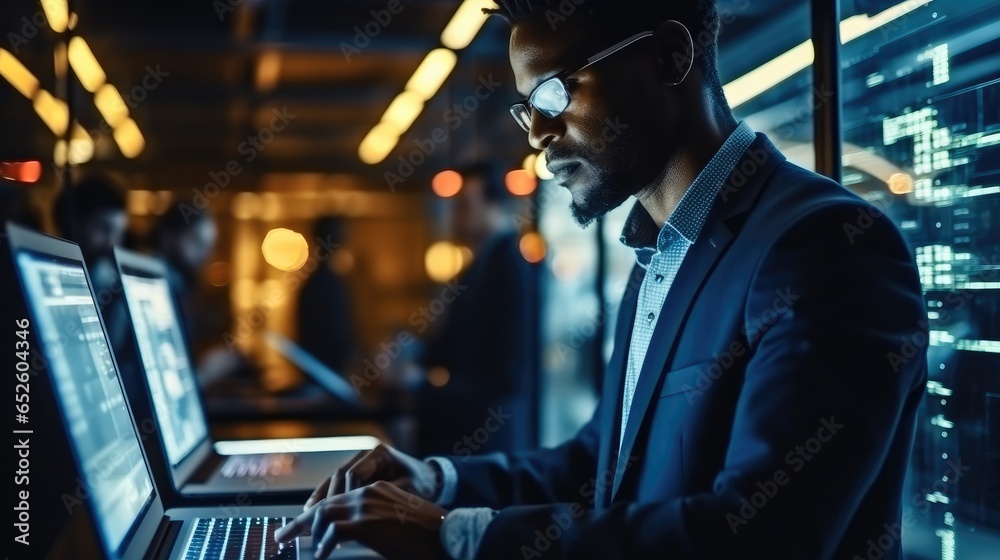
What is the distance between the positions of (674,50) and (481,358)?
214 cm

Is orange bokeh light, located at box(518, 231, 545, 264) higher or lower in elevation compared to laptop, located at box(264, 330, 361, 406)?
higher

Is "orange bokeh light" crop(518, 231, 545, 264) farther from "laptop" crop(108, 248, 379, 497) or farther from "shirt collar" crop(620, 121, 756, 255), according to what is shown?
"shirt collar" crop(620, 121, 756, 255)

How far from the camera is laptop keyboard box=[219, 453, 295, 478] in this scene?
1731 millimetres

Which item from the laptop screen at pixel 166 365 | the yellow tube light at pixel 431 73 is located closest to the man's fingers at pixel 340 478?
the laptop screen at pixel 166 365

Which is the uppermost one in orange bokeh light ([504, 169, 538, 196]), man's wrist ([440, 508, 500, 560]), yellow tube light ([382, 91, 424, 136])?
yellow tube light ([382, 91, 424, 136])

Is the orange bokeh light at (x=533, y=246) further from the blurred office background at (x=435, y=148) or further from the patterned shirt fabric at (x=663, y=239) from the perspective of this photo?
the patterned shirt fabric at (x=663, y=239)

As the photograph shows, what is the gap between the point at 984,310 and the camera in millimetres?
1450

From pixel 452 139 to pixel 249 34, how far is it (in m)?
4.05

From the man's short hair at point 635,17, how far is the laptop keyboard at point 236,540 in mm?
1001

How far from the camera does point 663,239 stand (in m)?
1.35

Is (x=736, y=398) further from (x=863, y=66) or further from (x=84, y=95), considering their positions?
(x=84, y=95)

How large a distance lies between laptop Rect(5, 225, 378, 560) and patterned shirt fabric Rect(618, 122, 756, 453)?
0.59m

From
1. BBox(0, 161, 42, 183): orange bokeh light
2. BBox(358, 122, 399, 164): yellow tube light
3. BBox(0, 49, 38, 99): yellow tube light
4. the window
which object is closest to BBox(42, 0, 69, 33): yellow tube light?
BBox(0, 49, 38, 99): yellow tube light

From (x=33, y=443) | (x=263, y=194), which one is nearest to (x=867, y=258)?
(x=33, y=443)
